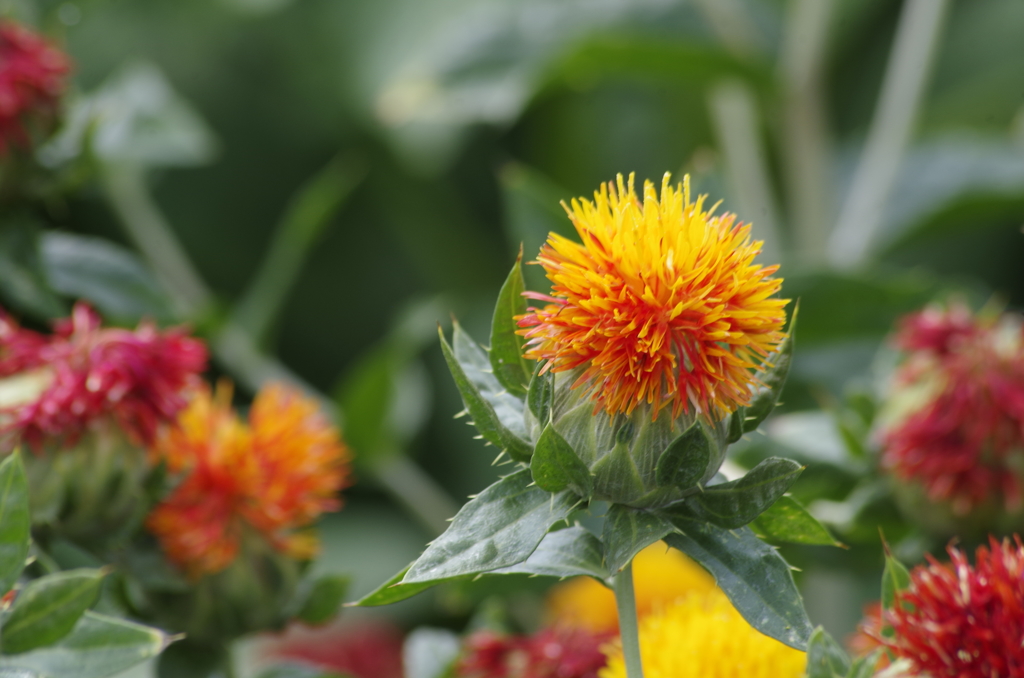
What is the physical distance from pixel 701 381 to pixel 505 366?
7cm

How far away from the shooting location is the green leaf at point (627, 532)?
31 centimetres

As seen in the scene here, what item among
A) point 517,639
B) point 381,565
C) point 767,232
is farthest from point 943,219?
point 381,565

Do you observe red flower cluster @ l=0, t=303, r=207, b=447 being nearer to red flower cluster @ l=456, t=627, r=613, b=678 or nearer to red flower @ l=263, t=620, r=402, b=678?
red flower cluster @ l=456, t=627, r=613, b=678

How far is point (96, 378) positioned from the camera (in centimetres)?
46

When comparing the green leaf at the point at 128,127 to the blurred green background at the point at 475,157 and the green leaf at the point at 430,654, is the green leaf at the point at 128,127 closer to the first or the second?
the blurred green background at the point at 475,157

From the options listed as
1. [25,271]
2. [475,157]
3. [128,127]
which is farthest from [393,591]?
[475,157]

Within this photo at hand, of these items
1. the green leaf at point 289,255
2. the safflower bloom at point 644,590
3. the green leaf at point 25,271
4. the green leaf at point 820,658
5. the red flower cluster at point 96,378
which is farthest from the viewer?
the green leaf at point 289,255

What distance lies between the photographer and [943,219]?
0.92m

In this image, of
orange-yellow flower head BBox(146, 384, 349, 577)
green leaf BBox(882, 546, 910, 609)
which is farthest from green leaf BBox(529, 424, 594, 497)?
orange-yellow flower head BBox(146, 384, 349, 577)

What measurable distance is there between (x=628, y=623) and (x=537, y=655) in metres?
0.19

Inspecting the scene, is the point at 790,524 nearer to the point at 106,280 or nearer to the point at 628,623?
the point at 628,623

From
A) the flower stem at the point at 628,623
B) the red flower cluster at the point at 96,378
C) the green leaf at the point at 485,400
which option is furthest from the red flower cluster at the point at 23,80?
the flower stem at the point at 628,623

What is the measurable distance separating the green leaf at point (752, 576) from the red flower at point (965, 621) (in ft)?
0.15

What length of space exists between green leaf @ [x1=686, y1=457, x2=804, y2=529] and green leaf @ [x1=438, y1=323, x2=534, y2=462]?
63 millimetres
